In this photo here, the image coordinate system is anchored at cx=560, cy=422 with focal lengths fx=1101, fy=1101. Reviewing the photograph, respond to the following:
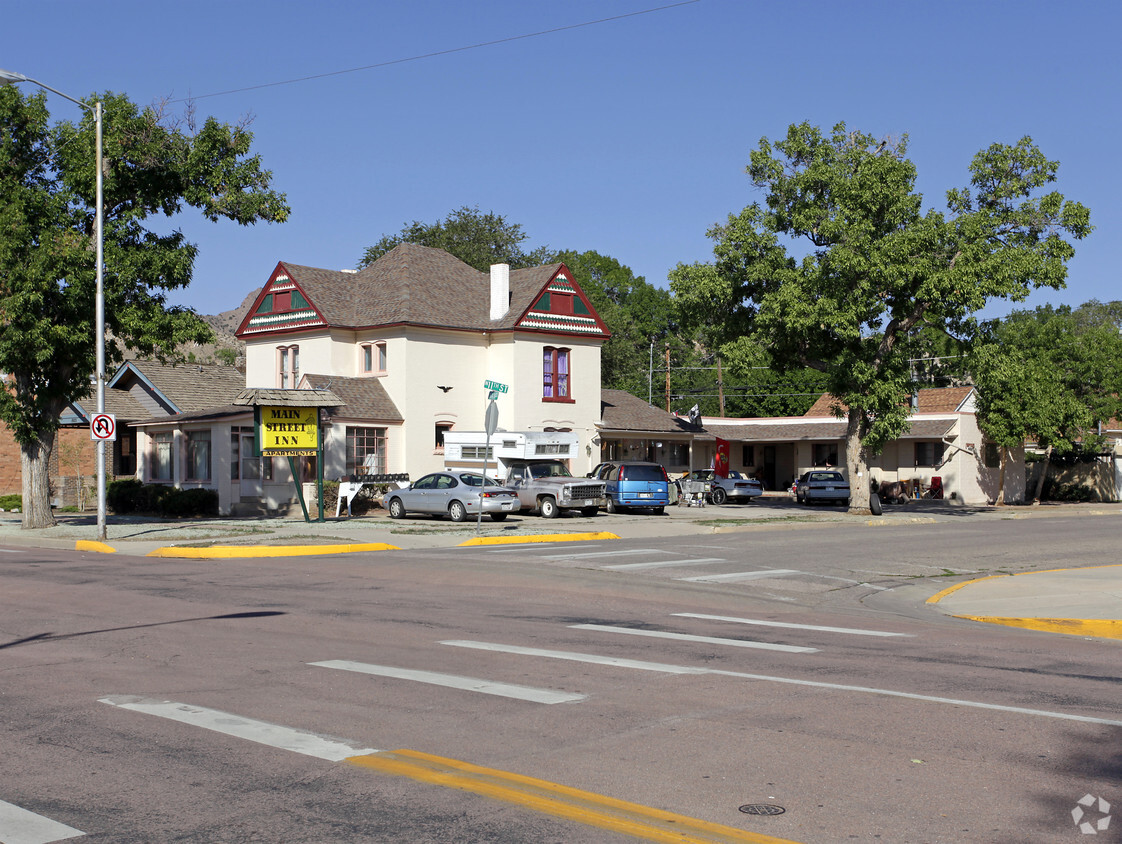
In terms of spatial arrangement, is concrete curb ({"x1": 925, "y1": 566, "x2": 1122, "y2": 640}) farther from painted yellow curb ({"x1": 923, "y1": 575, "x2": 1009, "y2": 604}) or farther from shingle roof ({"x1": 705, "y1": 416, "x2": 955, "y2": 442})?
shingle roof ({"x1": 705, "y1": 416, "x2": 955, "y2": 442})

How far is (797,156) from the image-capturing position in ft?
124

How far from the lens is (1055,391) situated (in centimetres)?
5150

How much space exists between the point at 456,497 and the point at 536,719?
24.8 m

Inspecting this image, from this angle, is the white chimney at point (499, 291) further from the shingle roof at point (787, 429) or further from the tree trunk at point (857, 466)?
the tree trunk at point (857, 466)

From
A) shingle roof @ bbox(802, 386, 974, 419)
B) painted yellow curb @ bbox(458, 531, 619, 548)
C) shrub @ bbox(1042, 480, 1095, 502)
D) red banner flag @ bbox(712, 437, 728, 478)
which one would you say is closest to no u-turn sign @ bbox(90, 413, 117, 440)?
painted yellow curb @ bbox(458, 531, 619, 548)

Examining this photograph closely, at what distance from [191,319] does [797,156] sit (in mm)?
21019

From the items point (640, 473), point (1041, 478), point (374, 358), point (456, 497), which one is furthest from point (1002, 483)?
point (456, 497)

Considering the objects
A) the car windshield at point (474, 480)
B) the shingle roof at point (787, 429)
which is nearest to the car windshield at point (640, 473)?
the car windshield at point (474, 480)

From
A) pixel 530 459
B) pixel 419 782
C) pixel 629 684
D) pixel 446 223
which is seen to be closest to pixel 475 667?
pixel 629 684

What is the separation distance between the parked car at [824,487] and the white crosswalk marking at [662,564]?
26.7m

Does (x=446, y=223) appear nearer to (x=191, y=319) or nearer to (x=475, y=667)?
(x=191, y=319)

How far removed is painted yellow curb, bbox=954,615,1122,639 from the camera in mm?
12344

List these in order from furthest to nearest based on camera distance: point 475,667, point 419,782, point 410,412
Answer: point 410,412
point 475,667
point 419,782

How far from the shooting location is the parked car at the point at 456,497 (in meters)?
31.1
